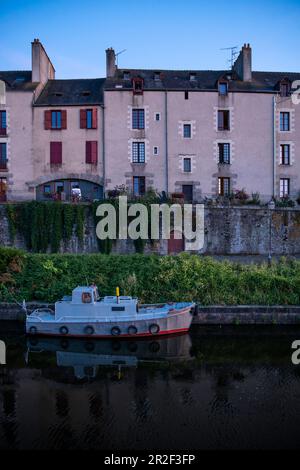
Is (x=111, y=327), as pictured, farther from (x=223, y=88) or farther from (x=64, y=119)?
(x=223, y=88)

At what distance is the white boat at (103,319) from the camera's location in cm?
1533

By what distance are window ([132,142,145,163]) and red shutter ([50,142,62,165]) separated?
16.5 ft

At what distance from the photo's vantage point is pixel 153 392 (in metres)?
11.0

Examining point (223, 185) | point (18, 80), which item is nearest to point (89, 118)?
point (18, 80)

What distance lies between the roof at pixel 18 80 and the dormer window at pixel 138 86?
6893 mm

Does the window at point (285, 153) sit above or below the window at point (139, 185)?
above

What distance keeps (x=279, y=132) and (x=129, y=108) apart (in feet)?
34.4

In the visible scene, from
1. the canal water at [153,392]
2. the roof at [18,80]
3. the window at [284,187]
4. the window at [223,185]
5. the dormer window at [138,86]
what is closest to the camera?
the canal water at [153,392]

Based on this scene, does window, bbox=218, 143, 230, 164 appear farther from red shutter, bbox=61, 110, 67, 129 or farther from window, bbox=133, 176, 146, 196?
red shutter, bbox=61, 110, 67, 129

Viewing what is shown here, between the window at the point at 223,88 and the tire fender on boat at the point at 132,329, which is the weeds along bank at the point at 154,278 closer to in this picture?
the tire fender on boat at the point at 132,329

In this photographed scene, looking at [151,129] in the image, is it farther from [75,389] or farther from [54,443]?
[54,443]

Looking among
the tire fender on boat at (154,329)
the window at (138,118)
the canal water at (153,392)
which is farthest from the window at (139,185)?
the tire fender on boat at (154,329)

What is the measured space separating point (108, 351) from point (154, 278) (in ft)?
15.0

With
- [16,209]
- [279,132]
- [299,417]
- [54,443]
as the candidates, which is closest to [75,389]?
[54,443]
